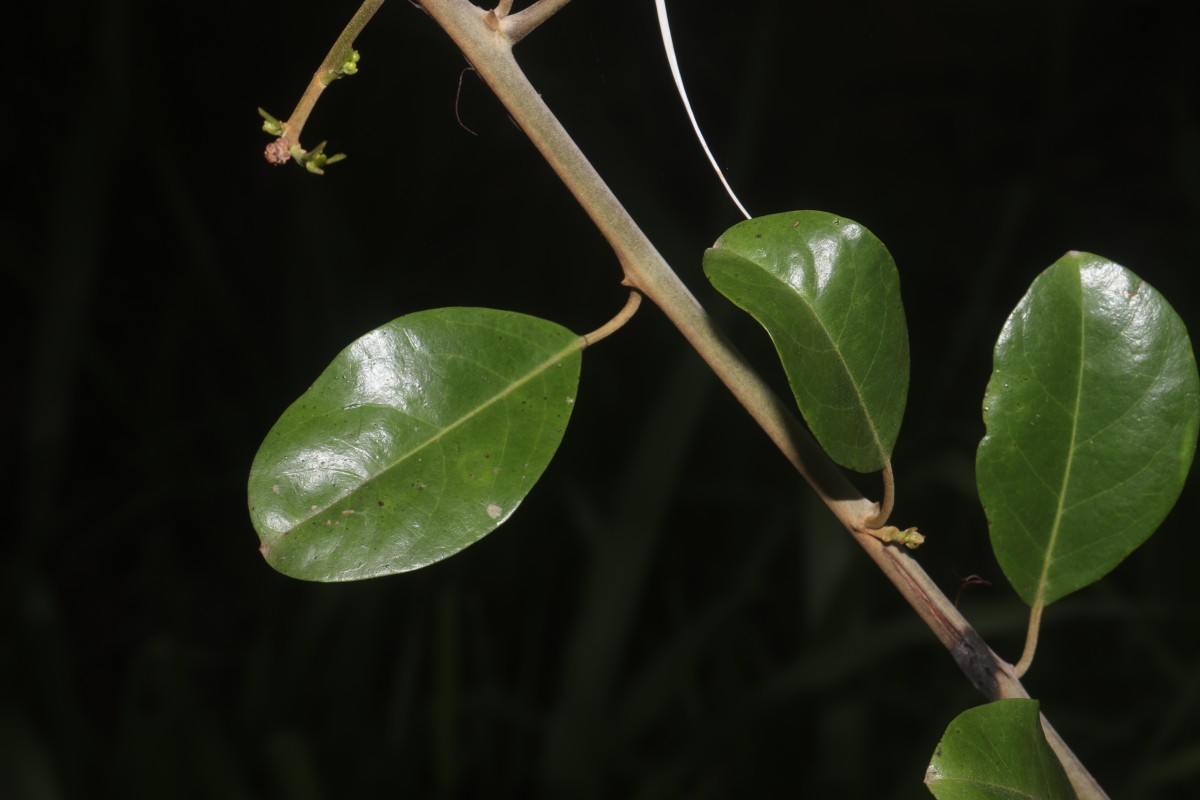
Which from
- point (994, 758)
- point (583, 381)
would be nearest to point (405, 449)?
point (994, 758)

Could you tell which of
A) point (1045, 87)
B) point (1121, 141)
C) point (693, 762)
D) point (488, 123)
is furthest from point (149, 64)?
point (1121, 141)

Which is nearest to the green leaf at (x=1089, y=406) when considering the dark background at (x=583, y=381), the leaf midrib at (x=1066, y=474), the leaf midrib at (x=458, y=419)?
the leaf midrib at (x=1066, y=474)

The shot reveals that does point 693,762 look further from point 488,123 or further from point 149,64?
point 149,64

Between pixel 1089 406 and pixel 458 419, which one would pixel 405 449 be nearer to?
pixel 458 419

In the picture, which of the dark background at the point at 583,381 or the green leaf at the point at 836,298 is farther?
the dark background at the point at 583,381

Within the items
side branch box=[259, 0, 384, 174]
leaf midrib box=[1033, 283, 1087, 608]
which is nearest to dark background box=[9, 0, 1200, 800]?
leaf midrib box=[1033, 283, 1087, 608]

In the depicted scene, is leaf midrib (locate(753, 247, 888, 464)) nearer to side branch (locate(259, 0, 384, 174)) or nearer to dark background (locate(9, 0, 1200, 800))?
side branch (locate(259, 0, 384, 174))

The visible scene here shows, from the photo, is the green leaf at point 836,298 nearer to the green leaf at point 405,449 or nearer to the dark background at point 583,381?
the green leaf at point 405,449
